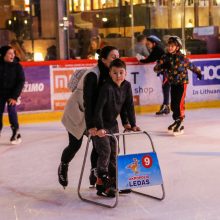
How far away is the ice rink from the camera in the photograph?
4.48m

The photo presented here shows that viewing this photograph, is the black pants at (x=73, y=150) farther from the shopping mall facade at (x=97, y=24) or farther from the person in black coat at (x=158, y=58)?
the shopping mall facade at (x=97, y=24)

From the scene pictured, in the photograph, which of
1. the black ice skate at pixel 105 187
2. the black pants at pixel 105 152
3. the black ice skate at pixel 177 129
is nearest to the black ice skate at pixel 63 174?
the black ice skate at pixel 105 187

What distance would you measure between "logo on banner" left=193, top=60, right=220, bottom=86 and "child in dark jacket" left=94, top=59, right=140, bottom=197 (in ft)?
20.1

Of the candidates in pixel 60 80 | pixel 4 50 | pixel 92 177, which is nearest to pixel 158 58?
pixel 60 80

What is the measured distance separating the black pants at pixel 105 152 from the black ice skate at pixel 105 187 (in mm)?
64

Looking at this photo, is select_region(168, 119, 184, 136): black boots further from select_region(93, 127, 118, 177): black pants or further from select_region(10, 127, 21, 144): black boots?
select_region(93, 127, 118, 177): black pants

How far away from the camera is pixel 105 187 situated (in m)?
4.82

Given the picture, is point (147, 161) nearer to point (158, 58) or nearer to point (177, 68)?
point (177, 68)

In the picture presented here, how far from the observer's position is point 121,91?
4586mm

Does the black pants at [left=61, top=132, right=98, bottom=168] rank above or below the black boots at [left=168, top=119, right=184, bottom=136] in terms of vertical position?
above

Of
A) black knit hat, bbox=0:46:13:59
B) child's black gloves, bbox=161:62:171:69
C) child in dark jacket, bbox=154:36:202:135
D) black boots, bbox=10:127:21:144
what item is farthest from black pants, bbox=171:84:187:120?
black knit hat, bbox=0:46:13:59

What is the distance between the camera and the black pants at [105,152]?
459 cm

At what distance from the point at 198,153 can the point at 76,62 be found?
11.9 feet

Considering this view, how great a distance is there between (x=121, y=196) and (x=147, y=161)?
44 cm
